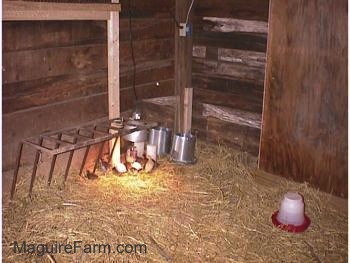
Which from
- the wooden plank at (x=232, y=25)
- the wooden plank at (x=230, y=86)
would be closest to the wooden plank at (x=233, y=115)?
the wooden plank at (x=230, y=86)

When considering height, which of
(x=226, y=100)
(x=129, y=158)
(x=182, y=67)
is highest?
(x=182, y=67)

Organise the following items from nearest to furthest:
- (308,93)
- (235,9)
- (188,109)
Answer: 1. (308,93)
2. (235,9)
3. (188,109)

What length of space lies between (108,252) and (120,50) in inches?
64.0

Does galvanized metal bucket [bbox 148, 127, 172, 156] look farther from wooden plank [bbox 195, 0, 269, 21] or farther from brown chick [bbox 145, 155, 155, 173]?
wooden plank [bbox 195, 0, 269, 21]

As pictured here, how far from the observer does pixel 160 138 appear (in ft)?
11.6

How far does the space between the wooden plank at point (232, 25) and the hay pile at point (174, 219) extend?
1.11 metres

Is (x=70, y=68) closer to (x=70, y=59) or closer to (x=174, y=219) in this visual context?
(x=70, y=59)

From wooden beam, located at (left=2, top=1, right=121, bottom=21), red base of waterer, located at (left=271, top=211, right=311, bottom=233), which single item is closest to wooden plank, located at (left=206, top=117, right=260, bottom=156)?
red base of waterer, located at (left=271, top=211, right=311, bottom=233)

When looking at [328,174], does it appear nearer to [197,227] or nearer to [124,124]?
[197,227]

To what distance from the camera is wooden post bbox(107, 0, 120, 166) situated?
3.02m

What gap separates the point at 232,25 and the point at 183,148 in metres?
1.04

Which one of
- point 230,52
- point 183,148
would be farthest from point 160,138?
point 230,52

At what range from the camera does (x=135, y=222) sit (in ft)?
8.27

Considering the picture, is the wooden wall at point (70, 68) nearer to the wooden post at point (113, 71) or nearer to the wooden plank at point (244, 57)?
the wooden post at point (113, 71)
